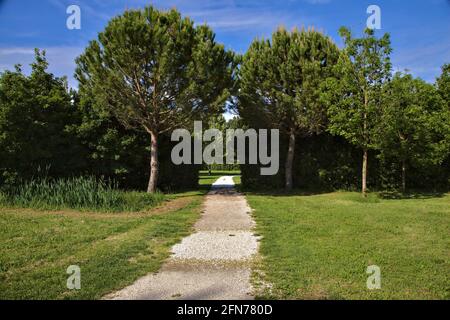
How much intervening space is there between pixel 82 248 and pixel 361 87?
12.5 m

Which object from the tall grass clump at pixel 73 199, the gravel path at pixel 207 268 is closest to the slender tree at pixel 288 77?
the tall grass clump at pixel 73 199

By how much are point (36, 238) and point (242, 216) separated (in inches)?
215

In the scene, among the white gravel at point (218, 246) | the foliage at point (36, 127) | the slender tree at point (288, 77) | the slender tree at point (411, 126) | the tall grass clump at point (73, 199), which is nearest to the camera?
the white gravel at point (218, 246)

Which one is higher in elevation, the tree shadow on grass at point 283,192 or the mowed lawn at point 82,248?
the tree shadow on grass at point 283,192

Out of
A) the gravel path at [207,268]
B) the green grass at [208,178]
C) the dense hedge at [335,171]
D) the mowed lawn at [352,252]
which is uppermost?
the dense hedge at [335,171]

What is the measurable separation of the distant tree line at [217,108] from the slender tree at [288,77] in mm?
52

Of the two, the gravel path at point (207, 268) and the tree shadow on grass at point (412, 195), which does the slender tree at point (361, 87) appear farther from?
the gravel path at point (207, 268)

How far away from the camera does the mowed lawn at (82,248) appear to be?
16.3ft

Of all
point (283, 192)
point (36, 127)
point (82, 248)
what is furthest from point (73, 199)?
point (283, 192)

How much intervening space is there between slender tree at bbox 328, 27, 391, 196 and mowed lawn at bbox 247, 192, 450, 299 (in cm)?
410

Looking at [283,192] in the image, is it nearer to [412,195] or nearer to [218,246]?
[412,195]

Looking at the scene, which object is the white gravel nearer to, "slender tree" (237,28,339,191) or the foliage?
the foliage
